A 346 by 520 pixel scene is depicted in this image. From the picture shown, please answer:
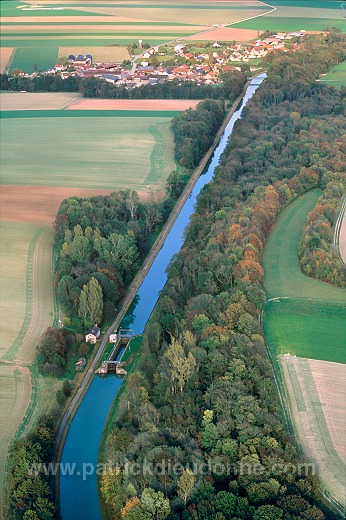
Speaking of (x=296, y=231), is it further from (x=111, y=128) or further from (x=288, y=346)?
(x=111, y=128)

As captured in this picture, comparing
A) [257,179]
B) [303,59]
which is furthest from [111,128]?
[303,59]

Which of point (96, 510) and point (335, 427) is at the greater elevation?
point (335, 427)

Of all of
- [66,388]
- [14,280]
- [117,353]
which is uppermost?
[14,280]

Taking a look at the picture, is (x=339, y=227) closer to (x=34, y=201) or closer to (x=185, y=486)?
(x=34, y=201)

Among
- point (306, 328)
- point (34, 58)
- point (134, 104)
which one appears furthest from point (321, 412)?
point (34, 58)

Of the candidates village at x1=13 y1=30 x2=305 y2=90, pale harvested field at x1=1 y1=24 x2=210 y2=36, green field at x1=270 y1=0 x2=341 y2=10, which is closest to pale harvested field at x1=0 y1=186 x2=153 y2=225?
village at x1=13 y1=30 x2=305 y2=90

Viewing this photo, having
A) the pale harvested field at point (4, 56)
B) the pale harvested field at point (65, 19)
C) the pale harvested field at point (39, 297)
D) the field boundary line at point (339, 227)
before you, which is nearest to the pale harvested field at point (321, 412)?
the field boundary line at point (339, 227)

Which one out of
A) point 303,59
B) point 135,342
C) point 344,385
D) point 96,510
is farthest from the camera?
point 303,59
